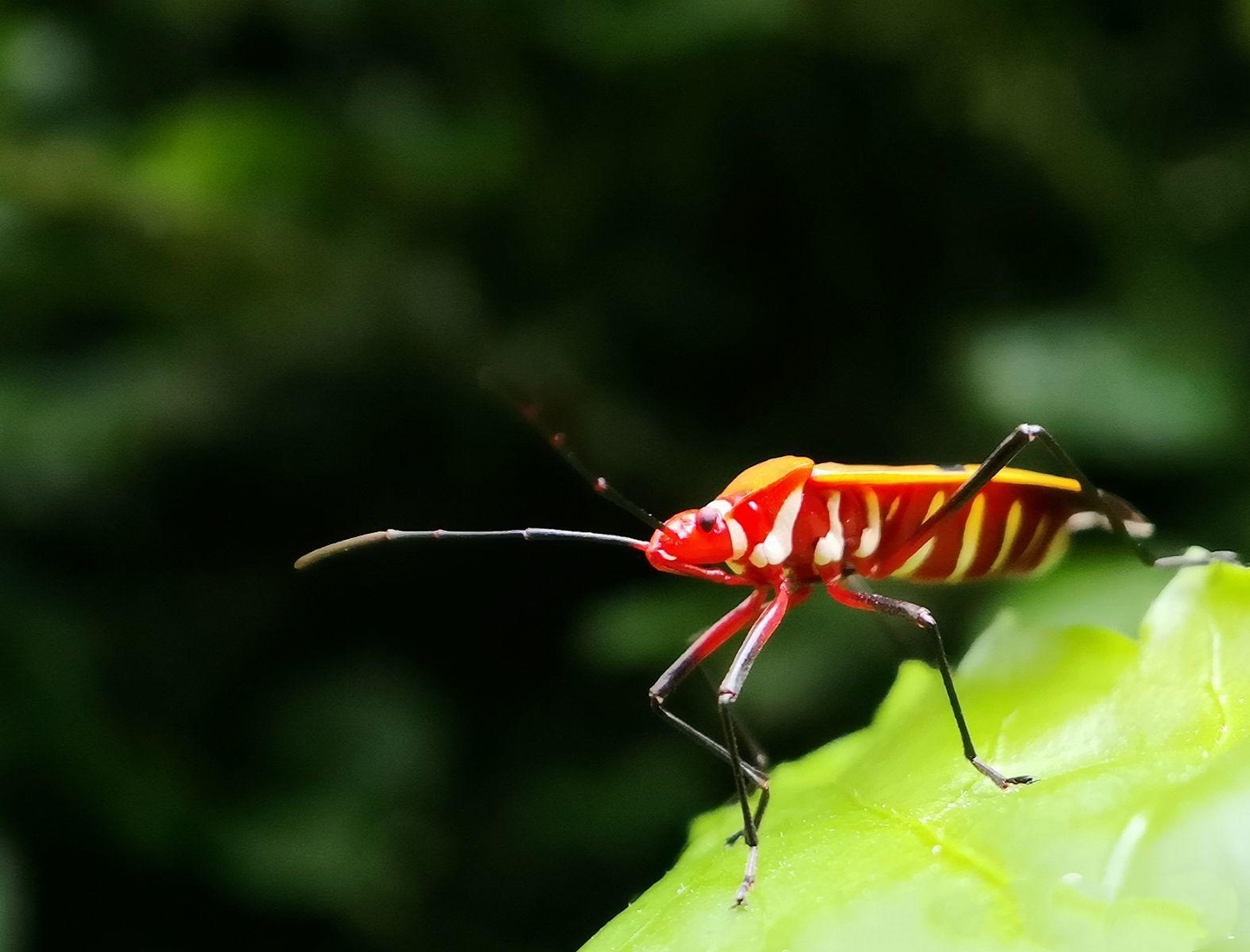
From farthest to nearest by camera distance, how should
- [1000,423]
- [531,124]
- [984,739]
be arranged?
[531,124], [1000,423], [984,739]

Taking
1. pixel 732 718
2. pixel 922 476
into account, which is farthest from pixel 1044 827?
pixel 922 476

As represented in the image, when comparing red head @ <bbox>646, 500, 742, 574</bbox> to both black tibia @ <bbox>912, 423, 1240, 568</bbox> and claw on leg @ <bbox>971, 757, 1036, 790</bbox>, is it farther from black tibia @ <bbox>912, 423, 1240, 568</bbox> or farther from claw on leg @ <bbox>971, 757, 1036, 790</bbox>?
claw on leg @ <bbox>971, 757, 1036, 790</bbox>

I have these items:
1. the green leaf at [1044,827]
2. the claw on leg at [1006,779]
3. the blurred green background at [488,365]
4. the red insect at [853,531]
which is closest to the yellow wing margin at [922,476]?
the red insect at [853,531]

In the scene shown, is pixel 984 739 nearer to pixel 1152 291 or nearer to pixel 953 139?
pixel 1152 291

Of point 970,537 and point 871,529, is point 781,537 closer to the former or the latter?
point 871,529

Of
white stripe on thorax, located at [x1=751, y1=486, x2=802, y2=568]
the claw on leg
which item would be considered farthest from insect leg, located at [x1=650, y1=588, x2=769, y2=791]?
the claw on leg

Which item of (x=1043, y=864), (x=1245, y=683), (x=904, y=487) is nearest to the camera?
(x=1043, y=864)

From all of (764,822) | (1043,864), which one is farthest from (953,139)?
(1043,864)
